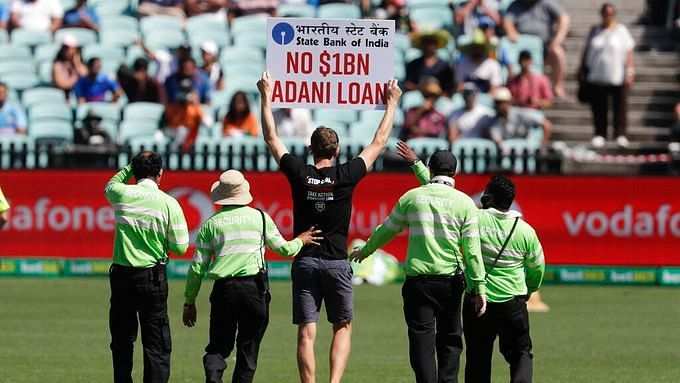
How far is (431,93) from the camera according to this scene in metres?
26.7

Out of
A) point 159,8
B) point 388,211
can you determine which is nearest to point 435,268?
point 388,211

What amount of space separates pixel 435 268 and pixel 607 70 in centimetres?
1590

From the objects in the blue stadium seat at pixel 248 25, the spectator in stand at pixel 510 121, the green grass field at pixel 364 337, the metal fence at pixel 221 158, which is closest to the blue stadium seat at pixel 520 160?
the metal fence at pixel 221 158

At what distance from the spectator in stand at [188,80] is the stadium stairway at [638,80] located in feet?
20.1

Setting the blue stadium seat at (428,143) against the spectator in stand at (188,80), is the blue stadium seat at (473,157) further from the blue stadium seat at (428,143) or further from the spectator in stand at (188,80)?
the spectator in stand at (188,80)

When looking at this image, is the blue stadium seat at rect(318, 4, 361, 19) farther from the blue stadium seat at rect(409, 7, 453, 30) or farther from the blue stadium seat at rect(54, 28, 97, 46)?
the blue stadium seat at rect(54, 28, 97, 46)

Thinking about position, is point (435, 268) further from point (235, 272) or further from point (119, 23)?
point (119, 23)

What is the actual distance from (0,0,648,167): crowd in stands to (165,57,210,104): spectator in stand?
22 millimetres

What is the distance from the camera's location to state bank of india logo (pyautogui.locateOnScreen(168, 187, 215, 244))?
25.0m

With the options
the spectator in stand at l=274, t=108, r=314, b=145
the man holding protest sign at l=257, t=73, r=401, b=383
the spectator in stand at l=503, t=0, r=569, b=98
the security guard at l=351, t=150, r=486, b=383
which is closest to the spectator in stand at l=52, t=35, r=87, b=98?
the spectator in stand at l=274, t=108, r=314, b=145

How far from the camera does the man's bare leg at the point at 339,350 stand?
500 inches

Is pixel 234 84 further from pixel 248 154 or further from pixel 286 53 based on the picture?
pixel 286 53

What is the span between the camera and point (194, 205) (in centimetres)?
2509

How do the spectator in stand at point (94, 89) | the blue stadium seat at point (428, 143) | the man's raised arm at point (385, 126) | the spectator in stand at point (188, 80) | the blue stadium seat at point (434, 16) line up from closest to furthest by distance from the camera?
the man's raised arm at point (385, 126), the blue stadium seat at point (428, 143), the spectator in stand at point (188, 80), the spectator in stand at point (94, 89), the blue stadium seat at point (434, 16)
